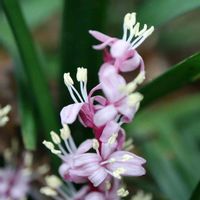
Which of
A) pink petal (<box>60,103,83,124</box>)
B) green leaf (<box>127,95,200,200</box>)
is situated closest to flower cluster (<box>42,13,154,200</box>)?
pink petal (<box>60,103,83,124</box>)

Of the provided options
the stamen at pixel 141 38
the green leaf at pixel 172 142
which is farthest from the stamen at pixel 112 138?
the green leaf at pixel 172 142

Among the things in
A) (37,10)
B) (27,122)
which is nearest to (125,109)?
(27,122)

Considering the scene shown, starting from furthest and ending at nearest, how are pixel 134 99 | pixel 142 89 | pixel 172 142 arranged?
pixel 172 142 → pixel 142 89 → pixel 134 99

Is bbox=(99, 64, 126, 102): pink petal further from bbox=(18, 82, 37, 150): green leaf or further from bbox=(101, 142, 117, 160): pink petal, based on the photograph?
bbox=(18, 82, 37, 150): green leaf

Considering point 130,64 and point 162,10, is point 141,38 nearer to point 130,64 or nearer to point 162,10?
point 130,64

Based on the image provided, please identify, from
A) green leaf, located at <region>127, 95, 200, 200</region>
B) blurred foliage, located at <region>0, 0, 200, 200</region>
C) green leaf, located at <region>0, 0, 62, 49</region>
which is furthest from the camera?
green leaf, located at <region>0, 0, 62, 49</region>

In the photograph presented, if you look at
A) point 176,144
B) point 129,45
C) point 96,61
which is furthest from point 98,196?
point 176,144

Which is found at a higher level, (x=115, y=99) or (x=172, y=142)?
(x=115, y=99)
